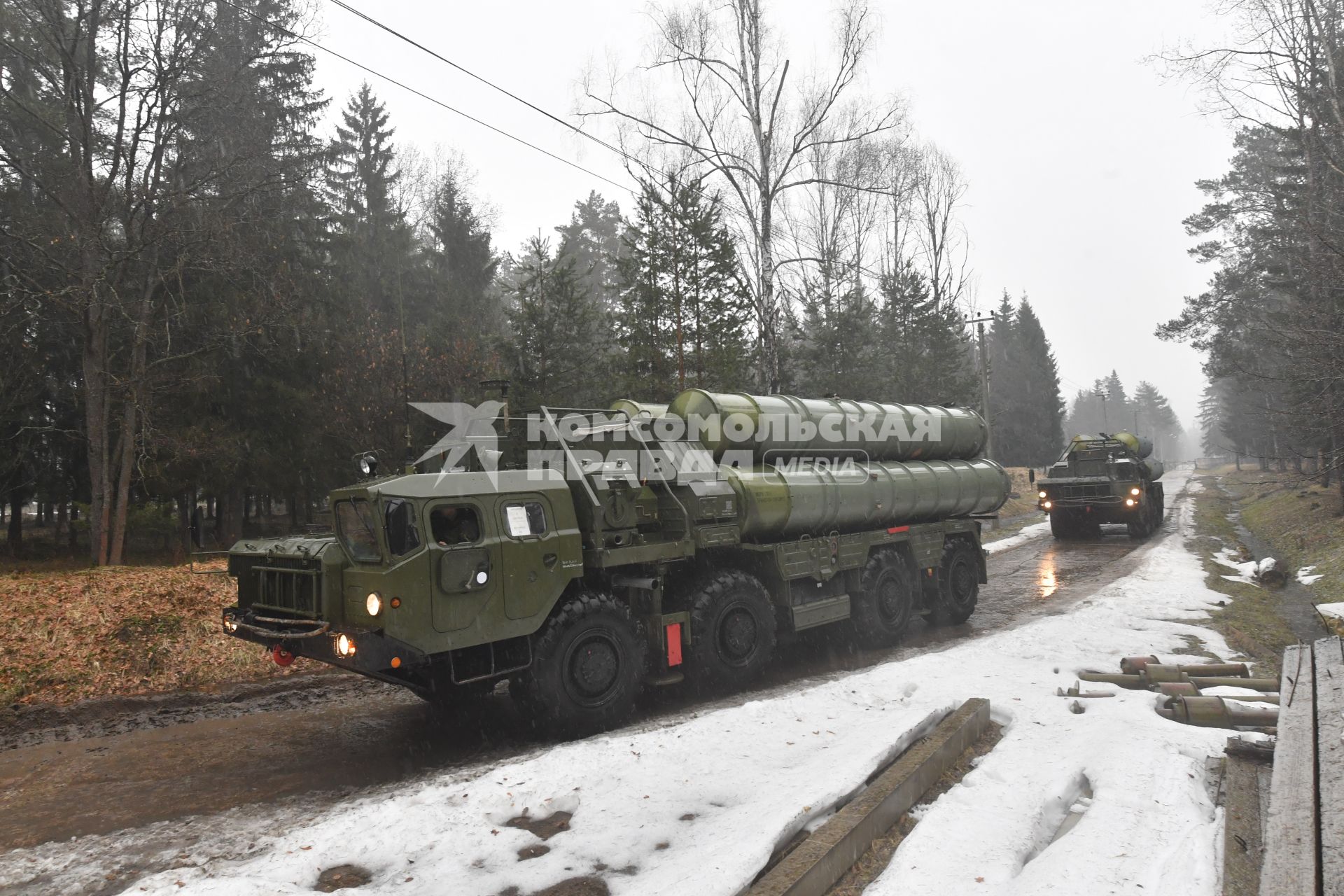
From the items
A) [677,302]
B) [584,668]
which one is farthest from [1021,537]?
[584,668]

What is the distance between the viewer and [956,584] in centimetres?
1160

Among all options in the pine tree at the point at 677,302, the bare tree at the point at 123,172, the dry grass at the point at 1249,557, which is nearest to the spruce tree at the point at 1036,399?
the dry grass at the point at 1249,557

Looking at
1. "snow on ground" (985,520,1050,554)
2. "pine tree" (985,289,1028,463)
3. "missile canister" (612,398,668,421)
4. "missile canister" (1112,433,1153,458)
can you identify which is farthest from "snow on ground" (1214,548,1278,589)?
"pine tree" (985,289,1028,463)

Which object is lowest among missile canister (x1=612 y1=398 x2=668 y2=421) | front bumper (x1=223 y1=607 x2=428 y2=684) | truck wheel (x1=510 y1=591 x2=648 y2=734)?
truck wheel (x1=510 y1=591 x2=648 y2=734)

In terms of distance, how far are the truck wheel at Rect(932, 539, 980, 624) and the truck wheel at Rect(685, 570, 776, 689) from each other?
3.88 m

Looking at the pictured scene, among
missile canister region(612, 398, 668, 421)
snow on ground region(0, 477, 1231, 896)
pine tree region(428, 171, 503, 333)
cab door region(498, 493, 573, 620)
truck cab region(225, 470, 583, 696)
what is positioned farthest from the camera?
pine tree region(428, 171, 503, 333)

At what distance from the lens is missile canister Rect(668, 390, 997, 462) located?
884 centimetres

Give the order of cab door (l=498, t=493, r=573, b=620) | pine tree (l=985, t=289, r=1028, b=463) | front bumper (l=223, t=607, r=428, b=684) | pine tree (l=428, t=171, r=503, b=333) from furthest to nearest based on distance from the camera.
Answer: pine tree (l=985, t=289, r=1028, b=463) → pine tree (l=428, t=171, r=503, b=333) → cab door (l=498, t=493, r=573, b=620) → front bumper (l=223, t=607, r=428, b=684)

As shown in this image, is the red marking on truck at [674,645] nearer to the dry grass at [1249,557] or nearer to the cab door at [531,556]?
the cab door at [531,556]

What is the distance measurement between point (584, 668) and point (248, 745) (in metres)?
3.13

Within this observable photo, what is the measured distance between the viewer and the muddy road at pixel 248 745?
575 centimetres

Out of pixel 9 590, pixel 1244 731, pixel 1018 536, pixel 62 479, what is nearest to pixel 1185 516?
pixel 1018 536

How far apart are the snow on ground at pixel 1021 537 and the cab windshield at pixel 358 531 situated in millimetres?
16812

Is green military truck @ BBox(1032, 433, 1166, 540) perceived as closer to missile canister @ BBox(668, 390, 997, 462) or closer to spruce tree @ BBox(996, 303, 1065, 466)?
missile canister @ BBox(668, 390, 997, 462)
